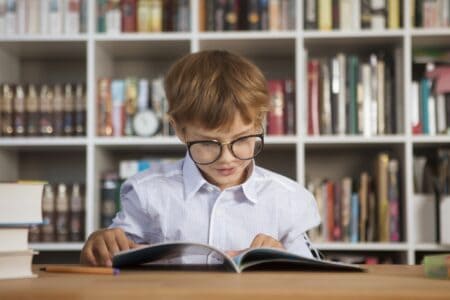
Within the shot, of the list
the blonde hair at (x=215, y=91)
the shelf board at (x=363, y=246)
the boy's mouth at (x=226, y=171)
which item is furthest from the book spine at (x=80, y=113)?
the boy's mouth at (x=226, y=171)

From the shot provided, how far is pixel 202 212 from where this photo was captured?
1698 mm

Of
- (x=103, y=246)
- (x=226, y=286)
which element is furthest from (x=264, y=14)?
(x=226, y=286)

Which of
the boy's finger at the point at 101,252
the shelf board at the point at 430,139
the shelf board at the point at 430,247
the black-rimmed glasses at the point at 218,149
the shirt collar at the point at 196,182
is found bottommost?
the shelf board at the point at 430,247

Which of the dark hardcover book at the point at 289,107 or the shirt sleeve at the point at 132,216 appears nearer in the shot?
the shirt sleeve at the point at 132,216

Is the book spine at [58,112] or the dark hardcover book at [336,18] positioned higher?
the dark hardcover book at [336,18]

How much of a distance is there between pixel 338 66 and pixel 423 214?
2.09 feet

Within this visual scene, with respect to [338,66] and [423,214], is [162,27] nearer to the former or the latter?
[338,66]

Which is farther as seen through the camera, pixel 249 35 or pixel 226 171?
pixel 249 35

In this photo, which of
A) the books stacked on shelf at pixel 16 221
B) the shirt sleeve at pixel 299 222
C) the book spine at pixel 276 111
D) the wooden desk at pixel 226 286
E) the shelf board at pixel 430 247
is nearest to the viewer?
the wooden desk at pixel 226 286

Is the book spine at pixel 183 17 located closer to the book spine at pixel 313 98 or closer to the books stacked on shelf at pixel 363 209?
the book spine at pixel 313 98

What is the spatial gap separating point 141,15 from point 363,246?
3.97ft

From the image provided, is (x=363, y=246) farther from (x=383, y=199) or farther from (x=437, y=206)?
(x=437, y=206)

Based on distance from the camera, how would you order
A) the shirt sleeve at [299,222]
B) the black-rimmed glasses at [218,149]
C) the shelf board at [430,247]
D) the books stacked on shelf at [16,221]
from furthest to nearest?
the shelf board at [430,247]
the shirt sleeve at [299,222]
the black-rimmed glasses at [218,149]
the books stacked on shelf at [16,221]

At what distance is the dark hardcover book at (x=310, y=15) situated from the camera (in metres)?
2.86
